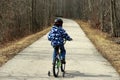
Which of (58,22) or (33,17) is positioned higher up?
(58,22)

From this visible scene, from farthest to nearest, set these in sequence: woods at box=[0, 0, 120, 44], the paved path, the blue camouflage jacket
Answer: woods at box=[0, 0, 120, 44], the paved path, the blue camouflage jacket

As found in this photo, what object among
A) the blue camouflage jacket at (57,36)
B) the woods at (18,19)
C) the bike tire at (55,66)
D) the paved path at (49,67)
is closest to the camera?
the bike tire at (55,66)

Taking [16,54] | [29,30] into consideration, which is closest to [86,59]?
[16,54]

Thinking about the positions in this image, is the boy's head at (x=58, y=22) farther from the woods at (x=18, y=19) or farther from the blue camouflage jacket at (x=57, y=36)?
the woods at (x=18, y=19)

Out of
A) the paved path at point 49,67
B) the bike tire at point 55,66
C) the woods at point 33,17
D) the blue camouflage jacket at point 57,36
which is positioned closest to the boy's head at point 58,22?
the blue camouflage jacket at point 57,36

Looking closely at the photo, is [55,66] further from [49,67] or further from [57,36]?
[49,67]

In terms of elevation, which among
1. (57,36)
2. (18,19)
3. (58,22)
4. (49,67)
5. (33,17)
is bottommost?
(33,17)

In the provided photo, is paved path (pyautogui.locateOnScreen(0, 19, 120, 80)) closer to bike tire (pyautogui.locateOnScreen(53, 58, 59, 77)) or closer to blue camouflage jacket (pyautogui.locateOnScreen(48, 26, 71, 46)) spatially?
bike tire (pyautogui.locateOnScreen(53, 58, 59, 77))

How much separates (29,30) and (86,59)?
2587 cm

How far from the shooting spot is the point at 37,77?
35.3 ft

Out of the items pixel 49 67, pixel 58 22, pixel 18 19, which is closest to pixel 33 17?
pixel 18 19

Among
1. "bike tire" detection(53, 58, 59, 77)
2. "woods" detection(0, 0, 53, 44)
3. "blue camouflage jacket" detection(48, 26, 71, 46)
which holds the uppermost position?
"blue camouflage jacket" detection(48, 26, 71, 46)

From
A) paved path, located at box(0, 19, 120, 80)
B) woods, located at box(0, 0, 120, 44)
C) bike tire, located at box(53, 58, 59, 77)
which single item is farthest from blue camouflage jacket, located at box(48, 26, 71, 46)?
woods, located at box(0, 0, 120, 44)

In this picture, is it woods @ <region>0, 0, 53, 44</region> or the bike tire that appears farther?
woods @ <region>0, 0, 53, 44</region>
